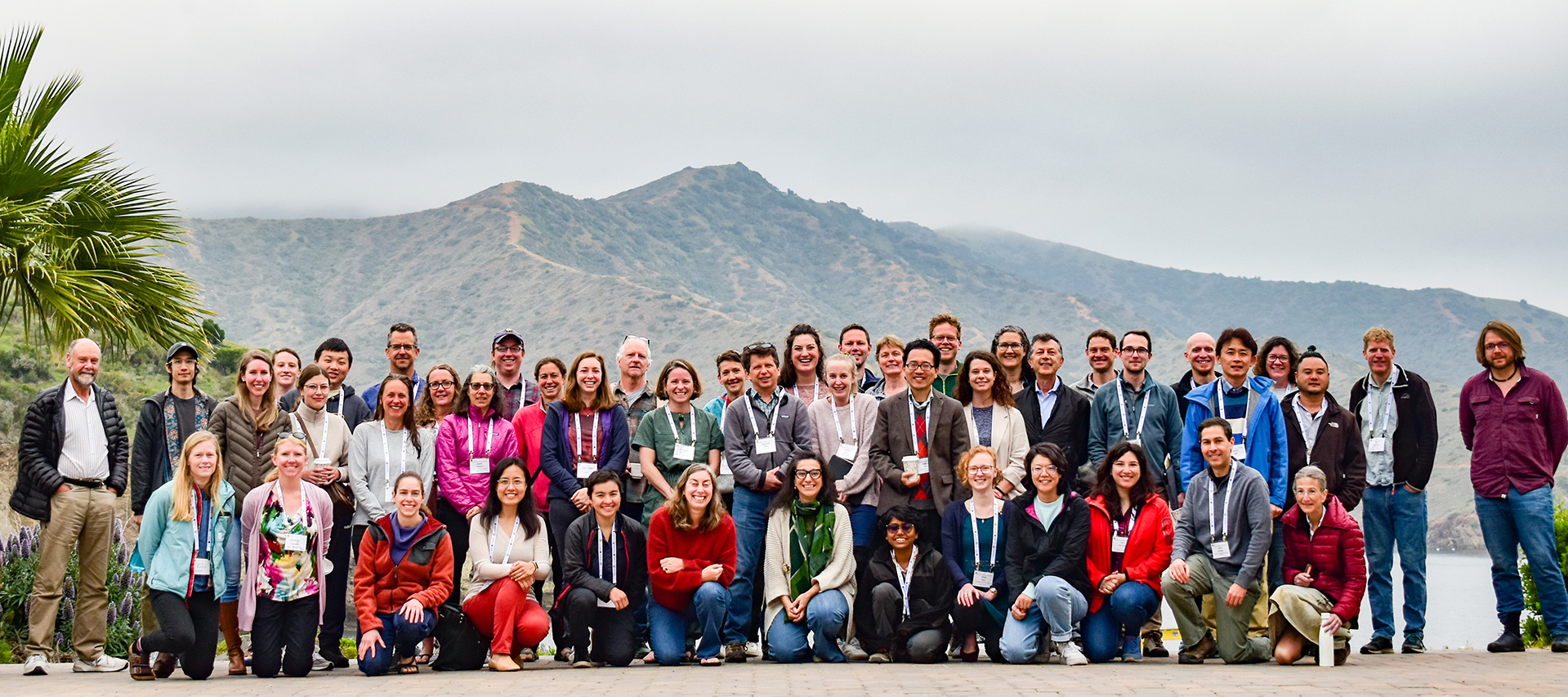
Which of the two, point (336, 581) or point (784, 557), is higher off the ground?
point (784, 557)

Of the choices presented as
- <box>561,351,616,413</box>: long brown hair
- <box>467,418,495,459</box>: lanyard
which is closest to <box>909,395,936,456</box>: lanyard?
<box>561,351,616,413</box>: long brown hair

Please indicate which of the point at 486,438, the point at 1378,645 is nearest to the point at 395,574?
the point at 486,438

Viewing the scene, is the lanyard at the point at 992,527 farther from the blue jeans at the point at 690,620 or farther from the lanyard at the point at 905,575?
the blue jeans at the point at 690,620

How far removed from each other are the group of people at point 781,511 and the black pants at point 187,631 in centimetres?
2

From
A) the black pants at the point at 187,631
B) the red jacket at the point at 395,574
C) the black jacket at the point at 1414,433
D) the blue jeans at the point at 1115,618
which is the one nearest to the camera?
the black pants at the point at 187,631

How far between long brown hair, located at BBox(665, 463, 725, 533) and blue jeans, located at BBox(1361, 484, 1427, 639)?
13.4ft

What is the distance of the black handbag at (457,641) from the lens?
7.52 meters

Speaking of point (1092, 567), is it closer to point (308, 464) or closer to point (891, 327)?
point (308, 464)

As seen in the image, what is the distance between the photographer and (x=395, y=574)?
24.5 ft

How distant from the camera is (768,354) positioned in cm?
835

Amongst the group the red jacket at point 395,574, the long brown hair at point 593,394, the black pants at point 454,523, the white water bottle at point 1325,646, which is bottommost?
the white water bottle at point 1325,646

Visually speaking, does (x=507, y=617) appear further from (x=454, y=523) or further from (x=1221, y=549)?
(x=1221, y=549)

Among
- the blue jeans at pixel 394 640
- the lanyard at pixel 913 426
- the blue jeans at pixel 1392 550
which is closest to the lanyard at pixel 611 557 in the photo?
the blue jeans at pixel 394 640

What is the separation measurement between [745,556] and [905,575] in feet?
3.37
